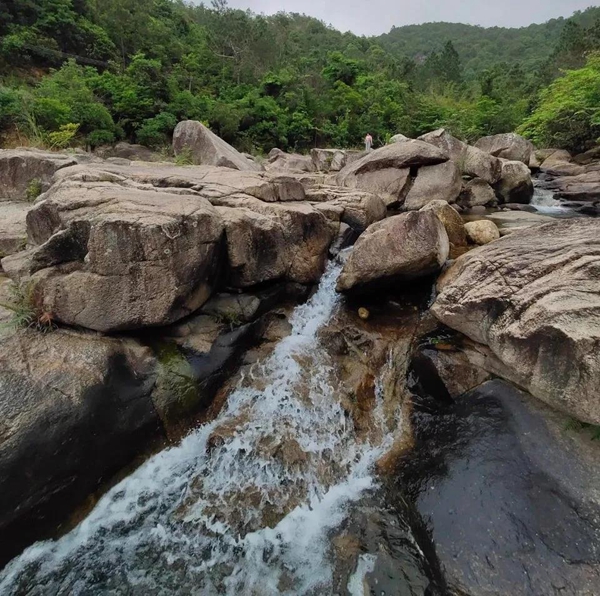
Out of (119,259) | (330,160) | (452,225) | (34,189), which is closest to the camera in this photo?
(119,259)

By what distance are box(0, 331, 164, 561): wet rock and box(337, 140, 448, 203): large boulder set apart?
9.25 meters

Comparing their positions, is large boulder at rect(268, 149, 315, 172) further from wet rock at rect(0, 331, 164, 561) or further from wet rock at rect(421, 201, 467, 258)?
wet rock at rect(0, 331, 164, 561)

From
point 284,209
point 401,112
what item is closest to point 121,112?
point 284,209

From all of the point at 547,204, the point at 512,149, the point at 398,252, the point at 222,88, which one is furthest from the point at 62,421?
the point at 222,88

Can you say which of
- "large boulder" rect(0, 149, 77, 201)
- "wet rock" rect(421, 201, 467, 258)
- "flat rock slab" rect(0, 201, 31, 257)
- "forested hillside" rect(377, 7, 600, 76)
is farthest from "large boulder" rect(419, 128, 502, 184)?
"forested hillside" rect(377, 7, 600, 76)

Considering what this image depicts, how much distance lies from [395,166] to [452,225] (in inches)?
201

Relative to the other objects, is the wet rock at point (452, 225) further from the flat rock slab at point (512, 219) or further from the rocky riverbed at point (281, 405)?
the flat rock slab at point (512, 219)

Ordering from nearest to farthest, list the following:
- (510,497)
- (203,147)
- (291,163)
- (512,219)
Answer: (510,497) → (512,219) → (203,147) → (291,163)

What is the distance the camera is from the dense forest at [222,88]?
60.2ft

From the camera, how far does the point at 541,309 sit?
3.60 metres

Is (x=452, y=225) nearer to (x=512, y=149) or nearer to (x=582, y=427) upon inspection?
(x=582, y=427)

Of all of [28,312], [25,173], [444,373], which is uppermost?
[25,173]

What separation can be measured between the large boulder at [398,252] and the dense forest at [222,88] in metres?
11.7

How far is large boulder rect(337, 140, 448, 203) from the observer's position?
11438mm
